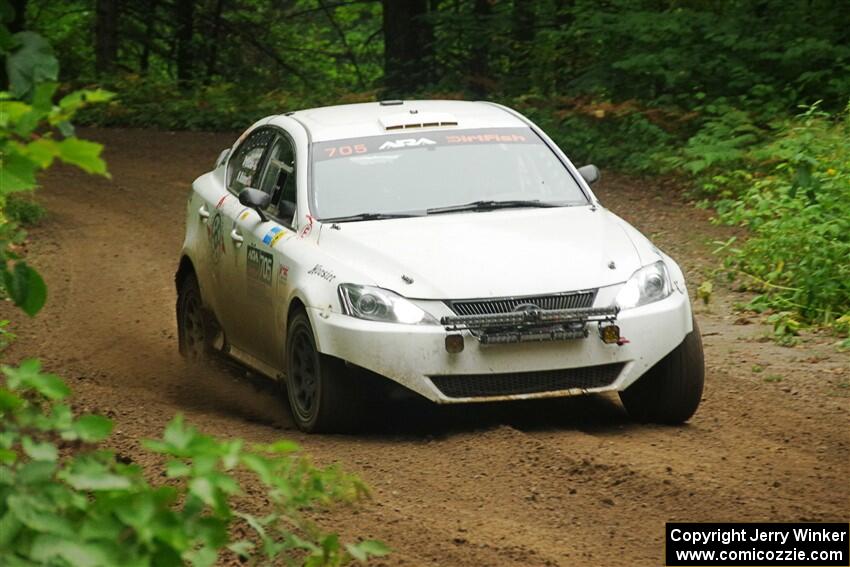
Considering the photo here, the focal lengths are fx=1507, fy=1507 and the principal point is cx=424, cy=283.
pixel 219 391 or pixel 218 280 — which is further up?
pixel 218 280

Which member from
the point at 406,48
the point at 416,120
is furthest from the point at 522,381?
the point at 406,48

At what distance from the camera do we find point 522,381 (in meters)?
7.78

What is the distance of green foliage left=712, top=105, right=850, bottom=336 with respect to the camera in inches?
443

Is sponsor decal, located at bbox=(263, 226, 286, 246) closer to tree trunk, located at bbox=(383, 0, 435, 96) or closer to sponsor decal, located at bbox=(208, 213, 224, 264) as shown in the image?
sponsor decal, located at bbox=(208, 213, 224, 264)

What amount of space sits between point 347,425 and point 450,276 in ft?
3.31

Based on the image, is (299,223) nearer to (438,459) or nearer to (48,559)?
(438,459)

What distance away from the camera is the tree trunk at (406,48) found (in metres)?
26.7

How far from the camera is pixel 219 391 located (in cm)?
1009

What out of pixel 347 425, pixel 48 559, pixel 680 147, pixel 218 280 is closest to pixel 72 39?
pixel 680 147

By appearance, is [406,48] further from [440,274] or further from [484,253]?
[440,274]

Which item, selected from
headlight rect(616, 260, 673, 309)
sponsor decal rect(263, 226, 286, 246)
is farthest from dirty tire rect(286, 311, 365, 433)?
headlight rect(616, 260, 673, 309)

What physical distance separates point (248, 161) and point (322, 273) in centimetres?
254

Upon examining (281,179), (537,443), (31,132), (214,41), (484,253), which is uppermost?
(31,132)

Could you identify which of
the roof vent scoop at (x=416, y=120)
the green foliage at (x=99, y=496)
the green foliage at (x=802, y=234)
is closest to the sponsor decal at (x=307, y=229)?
the roof vent scoop at (x=416, y=120)
